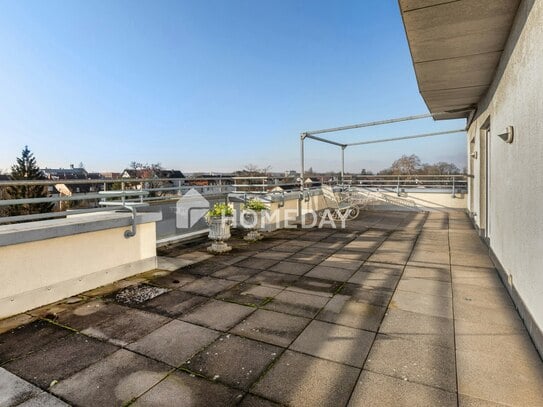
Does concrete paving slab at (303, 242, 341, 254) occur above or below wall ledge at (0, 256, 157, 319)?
below

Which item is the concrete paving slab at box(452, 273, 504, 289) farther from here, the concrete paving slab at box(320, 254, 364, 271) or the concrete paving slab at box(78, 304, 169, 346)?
the concrete paving slab at box(78, 304, 169, 346)

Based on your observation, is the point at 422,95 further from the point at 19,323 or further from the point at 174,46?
the point at 174,46

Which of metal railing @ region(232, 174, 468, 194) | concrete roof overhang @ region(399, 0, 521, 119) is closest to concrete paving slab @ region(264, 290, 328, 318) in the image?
concrete roof overhang @ region(399, 0, 521, 119)

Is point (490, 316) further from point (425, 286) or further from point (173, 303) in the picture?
point (173, 303)

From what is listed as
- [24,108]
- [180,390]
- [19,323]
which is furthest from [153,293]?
[24,108]

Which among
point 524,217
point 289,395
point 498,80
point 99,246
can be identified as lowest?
point 289,395

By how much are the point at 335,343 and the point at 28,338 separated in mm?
2050

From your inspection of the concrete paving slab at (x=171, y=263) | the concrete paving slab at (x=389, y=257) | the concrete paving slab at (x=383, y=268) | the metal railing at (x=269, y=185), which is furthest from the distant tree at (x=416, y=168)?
the concrete paving slab at (x=171, y=263)

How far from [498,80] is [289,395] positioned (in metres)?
4.11

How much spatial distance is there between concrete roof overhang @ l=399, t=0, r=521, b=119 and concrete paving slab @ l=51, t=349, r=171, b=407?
2984 millimetres

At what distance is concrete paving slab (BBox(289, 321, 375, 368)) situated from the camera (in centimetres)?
179

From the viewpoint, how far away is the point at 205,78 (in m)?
16.7

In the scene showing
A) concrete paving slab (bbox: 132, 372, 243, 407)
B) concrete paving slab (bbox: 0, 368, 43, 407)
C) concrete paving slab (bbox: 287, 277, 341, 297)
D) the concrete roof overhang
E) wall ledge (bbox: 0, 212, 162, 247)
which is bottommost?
concrete paving slab (bbox: 287, 277, 341, 297)

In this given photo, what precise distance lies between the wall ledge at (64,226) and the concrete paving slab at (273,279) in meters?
1.42
